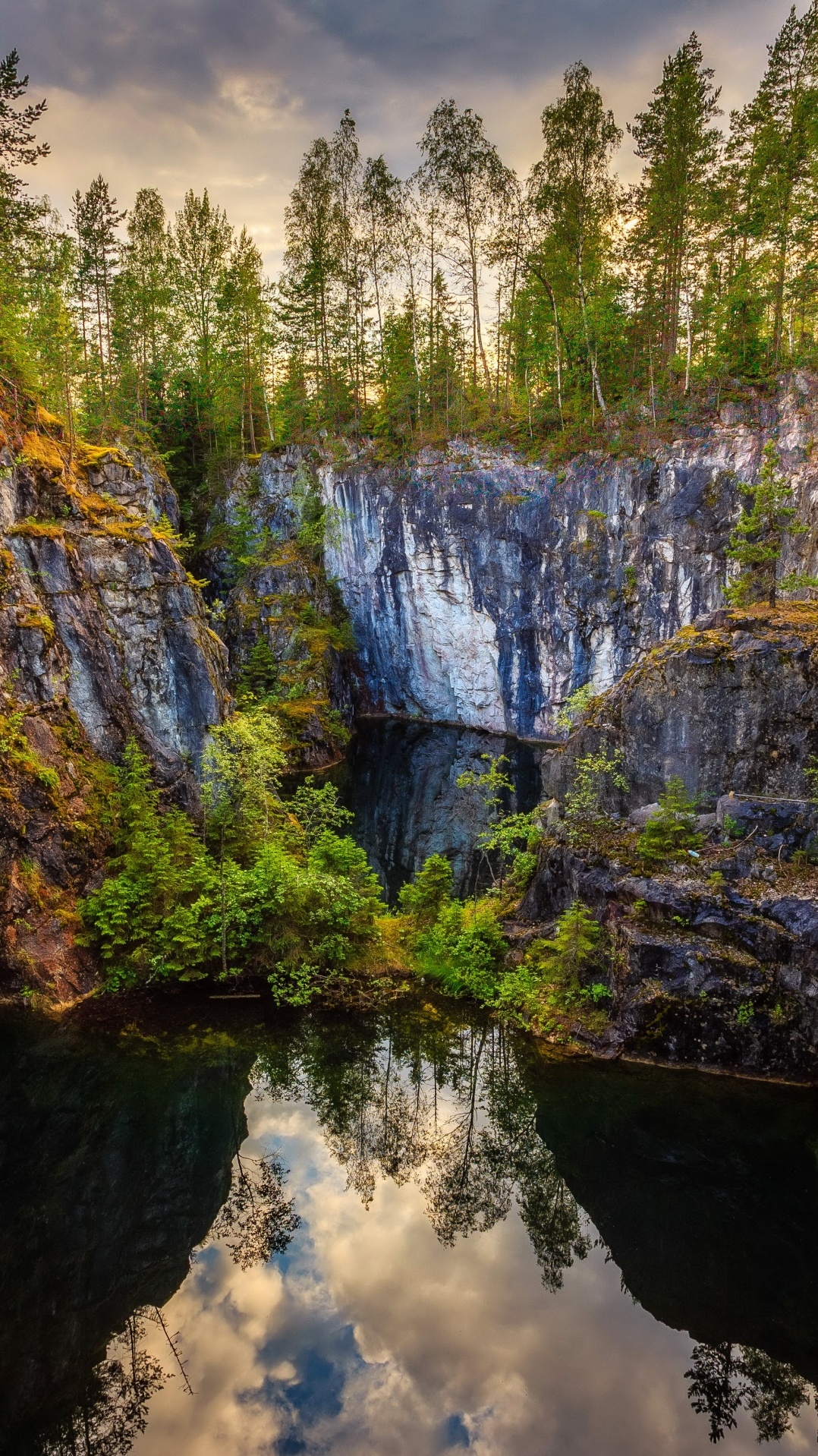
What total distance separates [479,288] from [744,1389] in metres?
36.8

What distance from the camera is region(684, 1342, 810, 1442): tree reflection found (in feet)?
17.7

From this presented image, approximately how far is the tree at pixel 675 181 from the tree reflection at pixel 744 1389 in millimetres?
28813

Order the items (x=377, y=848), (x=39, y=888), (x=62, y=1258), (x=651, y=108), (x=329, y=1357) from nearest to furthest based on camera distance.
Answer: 1. (x=329, y=1357)
2. (x=62, y=1258)
3. (x=39, y=888)
4. (x=377, y=848)
5. (x=651, y=108)

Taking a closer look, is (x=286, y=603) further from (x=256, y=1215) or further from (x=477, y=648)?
(x=256, y=1215)

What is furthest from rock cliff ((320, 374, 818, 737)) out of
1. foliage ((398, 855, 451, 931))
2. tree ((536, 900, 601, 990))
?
tree ((536, 900, 601, 990))

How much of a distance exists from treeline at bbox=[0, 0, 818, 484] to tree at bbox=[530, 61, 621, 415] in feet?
0.22

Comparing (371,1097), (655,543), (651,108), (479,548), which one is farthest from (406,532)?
(371,1097)

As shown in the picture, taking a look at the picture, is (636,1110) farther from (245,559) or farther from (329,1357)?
(245,559)

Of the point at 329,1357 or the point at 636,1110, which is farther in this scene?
the point at 636,1110

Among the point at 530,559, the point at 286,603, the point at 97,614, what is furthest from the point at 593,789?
the point at 286,603

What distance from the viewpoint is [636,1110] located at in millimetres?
8844

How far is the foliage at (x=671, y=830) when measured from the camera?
1058cm

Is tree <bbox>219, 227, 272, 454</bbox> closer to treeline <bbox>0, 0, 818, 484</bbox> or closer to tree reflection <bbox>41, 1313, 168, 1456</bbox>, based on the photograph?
treeline <bbox>0, 0, 818, 484</bbox>

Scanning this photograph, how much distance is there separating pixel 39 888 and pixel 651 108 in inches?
1301
